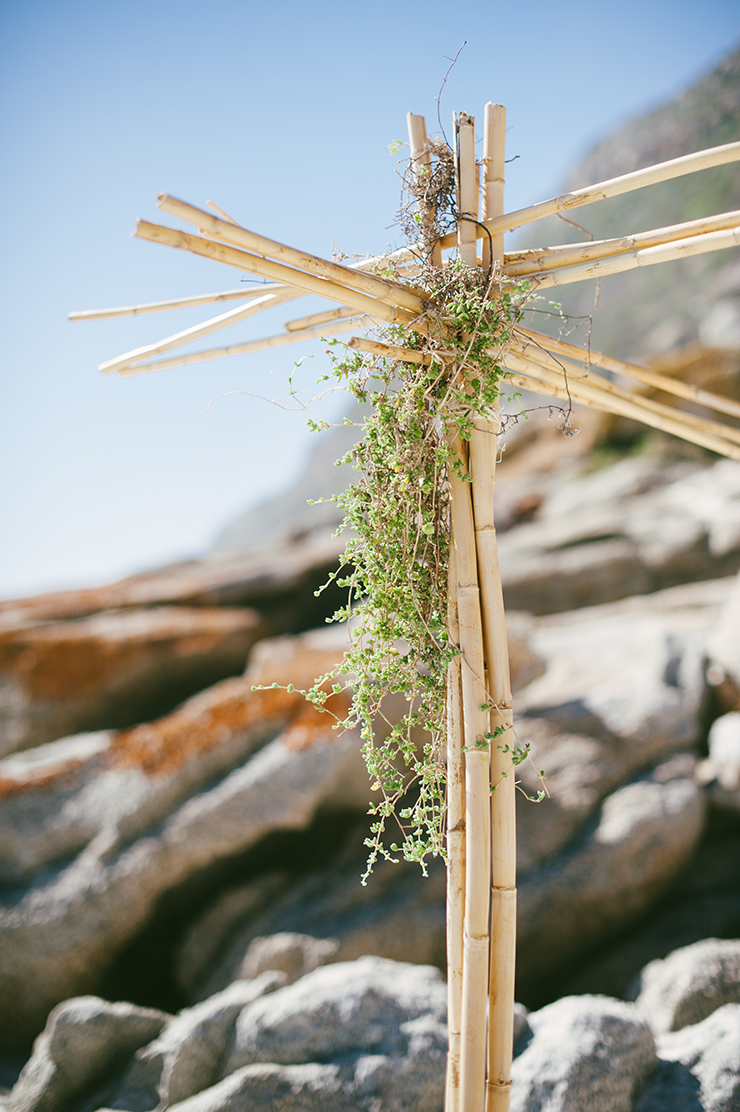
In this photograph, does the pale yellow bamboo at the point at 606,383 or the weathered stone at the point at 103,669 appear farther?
the weathered stone at the point at 103,669

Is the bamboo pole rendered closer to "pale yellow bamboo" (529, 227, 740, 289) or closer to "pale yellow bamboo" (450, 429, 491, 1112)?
"pale yellow bamboo" (529, 227, 740, 289)

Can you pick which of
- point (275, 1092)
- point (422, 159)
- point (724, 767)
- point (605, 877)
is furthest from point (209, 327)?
point (724, 767)

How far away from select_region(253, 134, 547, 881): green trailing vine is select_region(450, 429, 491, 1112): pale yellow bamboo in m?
0.08

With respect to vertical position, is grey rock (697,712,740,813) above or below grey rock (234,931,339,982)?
above

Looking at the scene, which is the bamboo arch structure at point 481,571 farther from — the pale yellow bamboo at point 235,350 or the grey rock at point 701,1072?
the grey rock at point 701,1072

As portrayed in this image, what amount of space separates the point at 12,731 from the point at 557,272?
7087 mm

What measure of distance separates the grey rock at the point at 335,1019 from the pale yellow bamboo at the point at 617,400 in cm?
316

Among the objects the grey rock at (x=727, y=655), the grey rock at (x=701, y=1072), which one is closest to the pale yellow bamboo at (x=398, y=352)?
the grey rock at (x=701, y=1072)

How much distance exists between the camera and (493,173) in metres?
2.54

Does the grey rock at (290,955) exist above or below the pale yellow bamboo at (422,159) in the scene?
below

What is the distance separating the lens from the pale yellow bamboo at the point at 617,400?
8.97ft

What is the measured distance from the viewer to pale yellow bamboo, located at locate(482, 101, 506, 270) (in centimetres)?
246

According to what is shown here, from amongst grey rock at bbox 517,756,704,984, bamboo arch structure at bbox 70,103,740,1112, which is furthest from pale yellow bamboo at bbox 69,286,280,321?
grey rock at bbox 517,756,704,984

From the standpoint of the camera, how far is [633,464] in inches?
504
